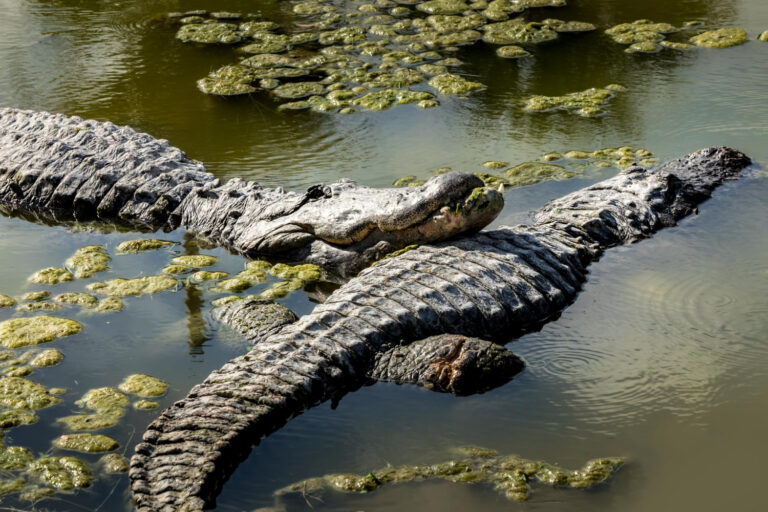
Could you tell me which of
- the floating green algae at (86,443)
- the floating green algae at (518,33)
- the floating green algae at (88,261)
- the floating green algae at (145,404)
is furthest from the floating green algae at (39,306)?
the floating green algae at (518,33)

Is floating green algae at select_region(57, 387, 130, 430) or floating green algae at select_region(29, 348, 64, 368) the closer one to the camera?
floating green algae at select_region(57, 387, 130, 430)

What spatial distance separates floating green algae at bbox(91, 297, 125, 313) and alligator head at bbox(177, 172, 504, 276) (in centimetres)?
120

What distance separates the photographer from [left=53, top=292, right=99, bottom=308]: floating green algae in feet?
19.8

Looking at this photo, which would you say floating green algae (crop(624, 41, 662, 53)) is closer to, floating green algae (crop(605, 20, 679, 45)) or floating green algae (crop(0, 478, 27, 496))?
floating green algae (crop(605, 20, 679, 45))

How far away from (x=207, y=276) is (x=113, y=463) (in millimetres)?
2365

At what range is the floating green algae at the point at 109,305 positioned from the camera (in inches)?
233

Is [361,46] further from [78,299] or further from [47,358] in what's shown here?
[47,358]

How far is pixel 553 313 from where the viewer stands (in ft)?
18.2

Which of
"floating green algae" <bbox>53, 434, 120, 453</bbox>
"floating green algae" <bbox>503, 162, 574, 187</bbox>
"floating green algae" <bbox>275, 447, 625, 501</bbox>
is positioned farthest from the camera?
"floating green algae" <bbox>503, 162, 574, 187</bbox>

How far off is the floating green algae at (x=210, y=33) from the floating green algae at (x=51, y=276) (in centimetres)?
630

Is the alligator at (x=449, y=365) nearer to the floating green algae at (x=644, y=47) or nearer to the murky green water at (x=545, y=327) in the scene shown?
the murky green water at (x=545, y=327)

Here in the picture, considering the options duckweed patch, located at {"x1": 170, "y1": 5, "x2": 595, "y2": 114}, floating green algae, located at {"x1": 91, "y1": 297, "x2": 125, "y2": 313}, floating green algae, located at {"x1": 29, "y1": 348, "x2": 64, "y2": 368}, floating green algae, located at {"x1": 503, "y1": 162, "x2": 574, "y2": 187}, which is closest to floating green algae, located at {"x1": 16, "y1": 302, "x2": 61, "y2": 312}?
floating green algae, located at {"x1": 91, "y1": 297, "x2": 125, "y2": 313}

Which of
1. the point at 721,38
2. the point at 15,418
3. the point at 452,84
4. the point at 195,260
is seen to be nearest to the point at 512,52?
the point at 452,84

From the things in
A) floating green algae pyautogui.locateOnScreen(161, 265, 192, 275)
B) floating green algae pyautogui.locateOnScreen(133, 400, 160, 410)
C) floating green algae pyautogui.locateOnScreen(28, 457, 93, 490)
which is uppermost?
floating green algae pyautogui.locateOnScreen(161, 265, 192, 275)
